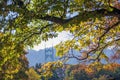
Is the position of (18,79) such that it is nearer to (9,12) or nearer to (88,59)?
(88,59)

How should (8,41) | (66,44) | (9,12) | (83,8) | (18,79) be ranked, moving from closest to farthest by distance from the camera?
(9,12) < (83,8) < (8,41) < (66,44) < (18,79)

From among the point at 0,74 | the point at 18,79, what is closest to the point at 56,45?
the point at 0,74

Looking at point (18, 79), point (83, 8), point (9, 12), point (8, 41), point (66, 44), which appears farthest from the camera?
point (18, 79)

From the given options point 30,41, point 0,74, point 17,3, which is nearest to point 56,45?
point 30,41

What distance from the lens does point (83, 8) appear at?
13008mm

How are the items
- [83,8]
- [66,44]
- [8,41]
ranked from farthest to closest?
[66,44] → [8,41] → [83,8]

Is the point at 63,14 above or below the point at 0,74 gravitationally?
above

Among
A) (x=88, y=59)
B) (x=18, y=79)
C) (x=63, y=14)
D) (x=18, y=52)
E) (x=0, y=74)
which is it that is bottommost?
(x=18, y=79)

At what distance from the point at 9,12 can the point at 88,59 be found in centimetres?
773

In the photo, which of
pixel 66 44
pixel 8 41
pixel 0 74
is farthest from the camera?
pixel 0 74

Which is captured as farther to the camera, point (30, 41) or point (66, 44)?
point (66, 44)

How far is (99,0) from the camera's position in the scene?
42.7ft

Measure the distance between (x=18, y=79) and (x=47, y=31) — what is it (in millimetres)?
22898

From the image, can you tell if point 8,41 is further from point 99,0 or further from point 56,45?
point 56,45
